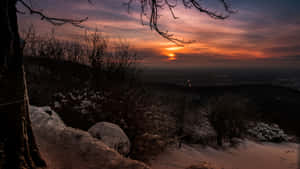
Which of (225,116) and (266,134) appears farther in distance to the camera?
(266,134)

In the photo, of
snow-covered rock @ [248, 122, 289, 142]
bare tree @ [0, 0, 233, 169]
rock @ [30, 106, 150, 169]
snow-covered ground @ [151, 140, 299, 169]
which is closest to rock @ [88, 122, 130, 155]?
snow-covered ground @ [151, 140, 299, 169]

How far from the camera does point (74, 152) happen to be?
234cm

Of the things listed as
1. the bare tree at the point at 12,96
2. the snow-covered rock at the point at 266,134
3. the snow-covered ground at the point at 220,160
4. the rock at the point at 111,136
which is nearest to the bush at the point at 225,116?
the snow-covered ground at the point at 220,160

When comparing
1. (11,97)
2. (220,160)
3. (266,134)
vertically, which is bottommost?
(266,134)

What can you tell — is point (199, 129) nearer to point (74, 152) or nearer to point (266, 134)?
point (266, 134)

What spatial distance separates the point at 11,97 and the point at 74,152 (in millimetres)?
1270

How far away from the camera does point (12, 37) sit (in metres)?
1.43

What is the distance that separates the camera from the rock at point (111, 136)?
11.5ft

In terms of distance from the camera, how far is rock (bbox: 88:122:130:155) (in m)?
3.50

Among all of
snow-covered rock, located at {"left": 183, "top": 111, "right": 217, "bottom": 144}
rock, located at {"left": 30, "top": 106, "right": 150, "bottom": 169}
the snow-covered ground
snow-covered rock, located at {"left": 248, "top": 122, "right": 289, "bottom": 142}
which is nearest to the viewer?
rock, located at {"left": 30, "top": 106, "right": 150, "bottom": 169}

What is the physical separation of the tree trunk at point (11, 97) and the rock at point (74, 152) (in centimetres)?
55

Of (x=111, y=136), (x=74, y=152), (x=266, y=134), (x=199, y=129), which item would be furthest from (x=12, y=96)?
(x=266, y=134)

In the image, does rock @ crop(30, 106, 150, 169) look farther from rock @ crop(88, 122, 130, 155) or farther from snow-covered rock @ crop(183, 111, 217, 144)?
snow-covered rock @ crop(183, 111, 217, 144)

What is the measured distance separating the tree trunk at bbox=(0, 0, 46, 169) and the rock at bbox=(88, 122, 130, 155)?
6.52ft
